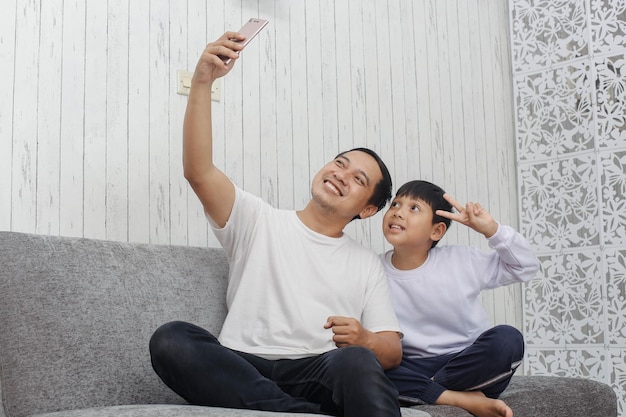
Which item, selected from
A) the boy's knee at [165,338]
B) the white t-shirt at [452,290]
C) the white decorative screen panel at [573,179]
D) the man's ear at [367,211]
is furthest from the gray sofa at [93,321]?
the white decorative screen panel at [573,179]

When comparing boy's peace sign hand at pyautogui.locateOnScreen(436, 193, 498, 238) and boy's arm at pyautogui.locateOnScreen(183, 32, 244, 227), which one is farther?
boy's peace sign hand at pyautogui.locateOnScreen(436, 193, 498, 238)

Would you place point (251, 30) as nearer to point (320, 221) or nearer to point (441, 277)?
point (320, 221)

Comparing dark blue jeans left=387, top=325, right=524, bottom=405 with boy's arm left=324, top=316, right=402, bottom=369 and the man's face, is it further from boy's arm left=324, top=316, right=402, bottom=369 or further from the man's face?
the man's face

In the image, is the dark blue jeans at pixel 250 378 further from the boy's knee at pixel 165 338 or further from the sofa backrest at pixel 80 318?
the sofa backrest at pixel 80 318

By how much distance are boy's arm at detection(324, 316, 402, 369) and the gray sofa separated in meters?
0.15

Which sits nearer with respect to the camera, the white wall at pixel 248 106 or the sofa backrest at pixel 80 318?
the sofa backrest at pixel 80 318

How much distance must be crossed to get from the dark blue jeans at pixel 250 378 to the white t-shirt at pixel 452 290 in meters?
0.55

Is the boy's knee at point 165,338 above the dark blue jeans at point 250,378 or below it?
above

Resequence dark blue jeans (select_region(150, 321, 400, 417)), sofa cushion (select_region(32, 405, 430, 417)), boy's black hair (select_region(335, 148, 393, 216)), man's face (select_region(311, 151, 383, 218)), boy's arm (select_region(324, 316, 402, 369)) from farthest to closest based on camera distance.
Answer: boy's black hair (select_region(335, 148, 393, 216))
man's face (select_region(311, 151, 383, 218))
boy's arm (select_region(324, 316, 402, 369))
dark blue jeans (select_region(150, 321, 400, 417))
sofa cushion (select_region(32, 405, 430, 417))

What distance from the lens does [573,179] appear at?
11.0 ft

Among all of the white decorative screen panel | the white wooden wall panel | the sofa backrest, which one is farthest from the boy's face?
the white decorative screen panel

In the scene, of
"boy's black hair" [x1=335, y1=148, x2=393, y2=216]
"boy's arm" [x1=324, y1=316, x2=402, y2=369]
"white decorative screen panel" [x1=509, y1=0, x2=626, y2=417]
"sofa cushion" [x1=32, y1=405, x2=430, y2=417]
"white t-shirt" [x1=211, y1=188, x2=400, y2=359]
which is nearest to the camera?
"sofa cushion" [x1=32, y1=405, x2=430, y2=417]

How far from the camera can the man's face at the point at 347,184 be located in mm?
2115

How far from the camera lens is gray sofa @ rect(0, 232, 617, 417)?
5.37ft
